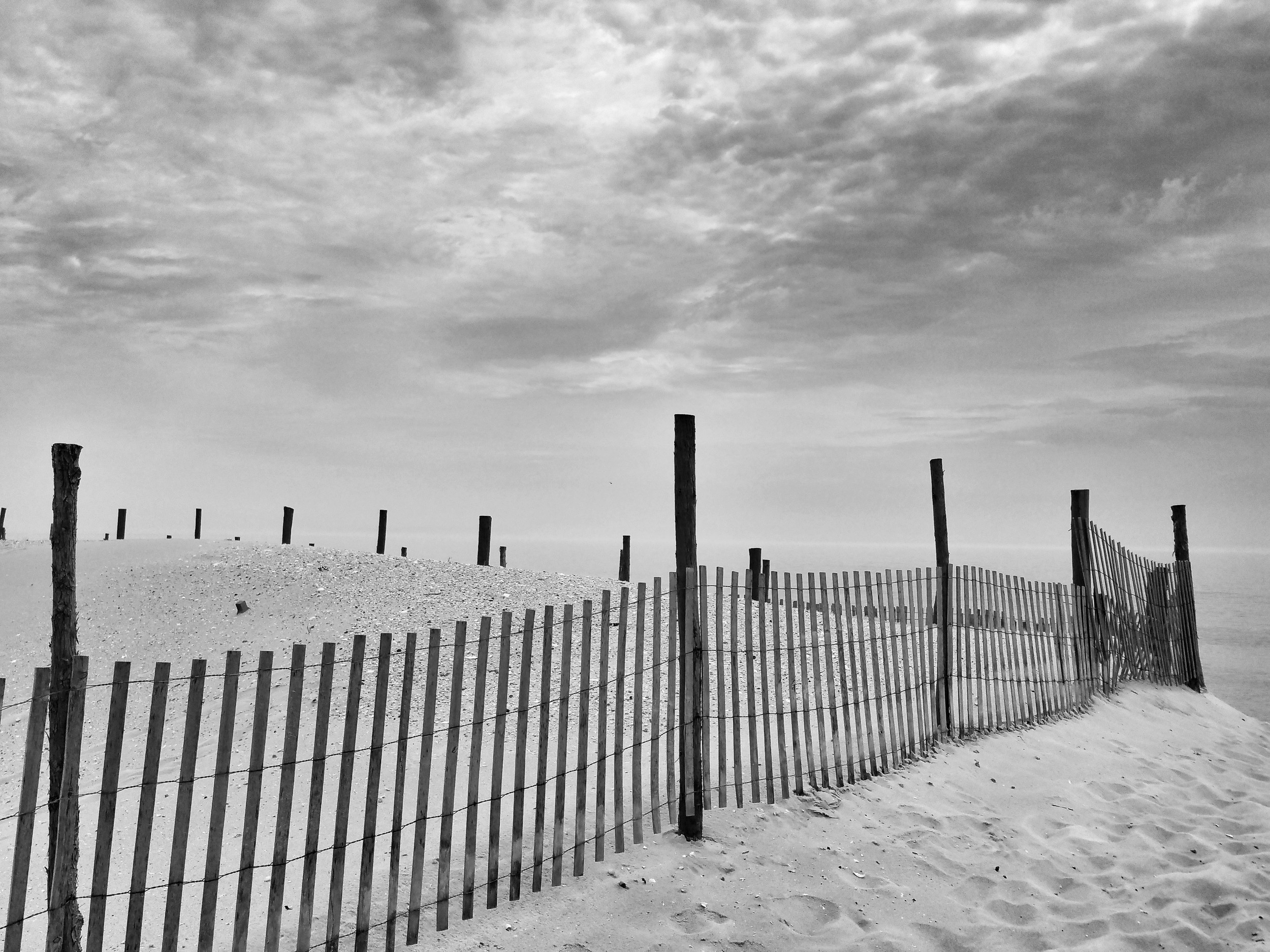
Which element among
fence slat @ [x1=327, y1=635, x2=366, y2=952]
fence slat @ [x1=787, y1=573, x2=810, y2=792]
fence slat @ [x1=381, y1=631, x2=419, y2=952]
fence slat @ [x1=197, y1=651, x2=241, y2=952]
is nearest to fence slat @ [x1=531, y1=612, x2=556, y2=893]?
fence slat @ [x1=381, y1=631, x2=419, y2=952]

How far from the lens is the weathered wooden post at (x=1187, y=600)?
44.0 feet

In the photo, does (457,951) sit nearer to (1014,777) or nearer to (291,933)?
(291,933)

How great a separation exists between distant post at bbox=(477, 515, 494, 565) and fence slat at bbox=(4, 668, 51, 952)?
18.7 m

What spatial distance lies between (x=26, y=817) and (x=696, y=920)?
326 cm

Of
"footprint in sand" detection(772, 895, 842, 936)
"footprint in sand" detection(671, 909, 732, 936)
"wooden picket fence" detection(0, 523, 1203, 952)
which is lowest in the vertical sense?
"footprint in sand" detection(772, 895, 842, 936)

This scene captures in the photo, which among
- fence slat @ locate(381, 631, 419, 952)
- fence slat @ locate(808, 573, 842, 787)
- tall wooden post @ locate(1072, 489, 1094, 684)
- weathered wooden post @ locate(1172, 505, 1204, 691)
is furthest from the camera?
weathered wooden post @ locate(1172, 505, 1204, 691)

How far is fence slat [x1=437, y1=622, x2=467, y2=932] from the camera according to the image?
446cm

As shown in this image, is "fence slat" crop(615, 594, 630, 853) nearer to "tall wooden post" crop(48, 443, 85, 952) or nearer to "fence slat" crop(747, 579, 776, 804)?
"fence slat" crop(747, 579, 776, 804)

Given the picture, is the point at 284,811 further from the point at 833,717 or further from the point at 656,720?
the point at 833,717

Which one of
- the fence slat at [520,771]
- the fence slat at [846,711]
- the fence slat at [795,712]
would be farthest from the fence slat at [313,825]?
the fence slat at [846,711]

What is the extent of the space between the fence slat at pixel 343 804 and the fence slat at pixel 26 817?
119 cm

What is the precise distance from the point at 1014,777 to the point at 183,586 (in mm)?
12803

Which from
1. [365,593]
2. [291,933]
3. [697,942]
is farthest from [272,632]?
[697,942]

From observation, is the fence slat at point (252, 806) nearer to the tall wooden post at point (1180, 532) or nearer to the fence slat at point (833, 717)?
the fence slat at point (833, 717)
